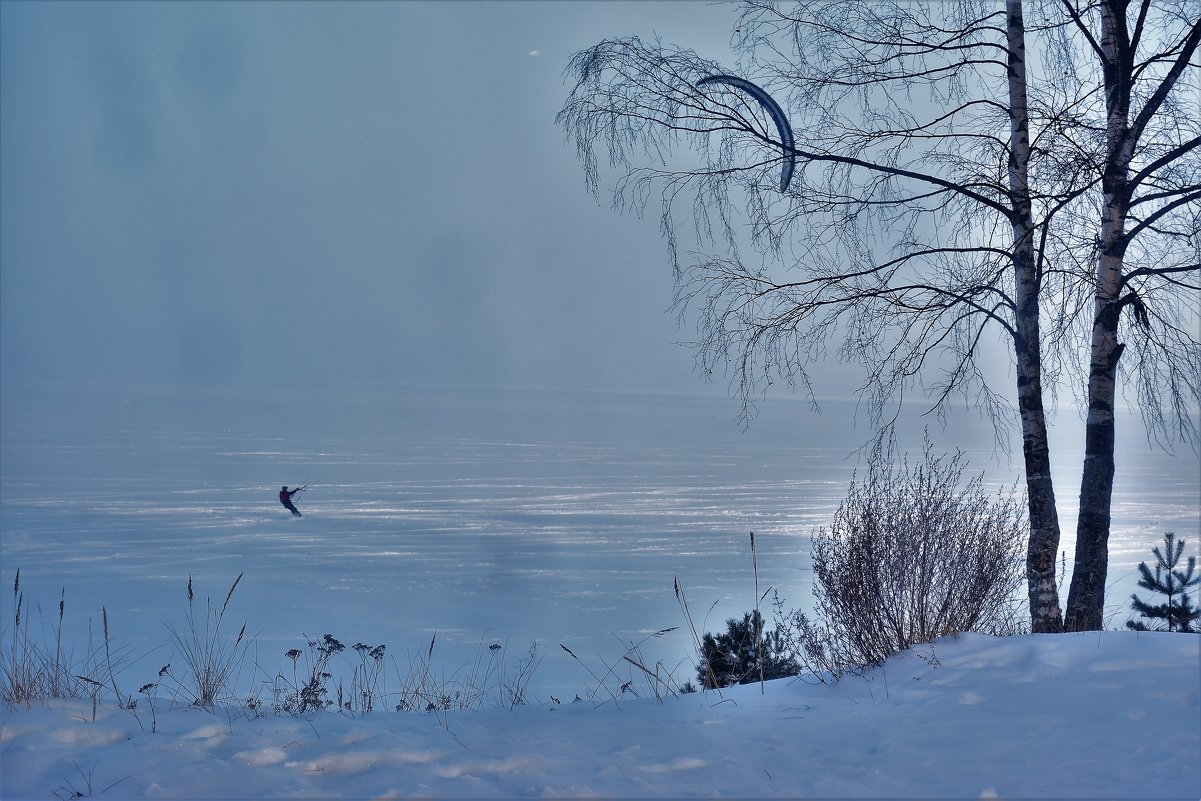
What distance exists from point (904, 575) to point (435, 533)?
2120cm

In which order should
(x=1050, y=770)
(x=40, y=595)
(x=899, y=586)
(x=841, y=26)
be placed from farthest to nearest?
(x=40, y=595)
(x=841, y=26)
(x=899, y=586)
(x=1050, y=770)

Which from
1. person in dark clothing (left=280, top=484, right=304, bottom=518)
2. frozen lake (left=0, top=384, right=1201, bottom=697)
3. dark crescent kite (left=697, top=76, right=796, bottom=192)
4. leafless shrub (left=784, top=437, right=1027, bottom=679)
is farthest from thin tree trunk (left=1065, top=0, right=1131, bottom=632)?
person in dark clothing (left=280, top=484, right=304, bottom=518)

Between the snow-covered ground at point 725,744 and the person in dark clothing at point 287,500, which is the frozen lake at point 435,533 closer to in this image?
the person in dark clothing at point 287,500

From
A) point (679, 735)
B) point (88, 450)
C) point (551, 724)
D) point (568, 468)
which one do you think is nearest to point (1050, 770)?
point (679, 735)

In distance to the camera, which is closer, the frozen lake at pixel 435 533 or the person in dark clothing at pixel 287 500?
the frozen lake at pixel 435 533

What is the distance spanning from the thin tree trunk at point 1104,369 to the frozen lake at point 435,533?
0.67m

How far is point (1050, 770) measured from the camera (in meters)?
3.34

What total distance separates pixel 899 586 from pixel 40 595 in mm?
16894

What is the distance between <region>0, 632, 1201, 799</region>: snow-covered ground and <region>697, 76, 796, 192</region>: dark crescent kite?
12.5 feet

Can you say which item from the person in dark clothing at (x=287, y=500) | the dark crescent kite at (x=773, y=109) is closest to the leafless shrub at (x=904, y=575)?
the dark crescent kite at (x=773, y=109)

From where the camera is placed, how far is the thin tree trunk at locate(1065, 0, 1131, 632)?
648 centimetres

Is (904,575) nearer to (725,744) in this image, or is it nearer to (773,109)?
(725,744)

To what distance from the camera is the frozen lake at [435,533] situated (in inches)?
653

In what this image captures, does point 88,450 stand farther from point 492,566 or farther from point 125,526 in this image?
point 492,566
